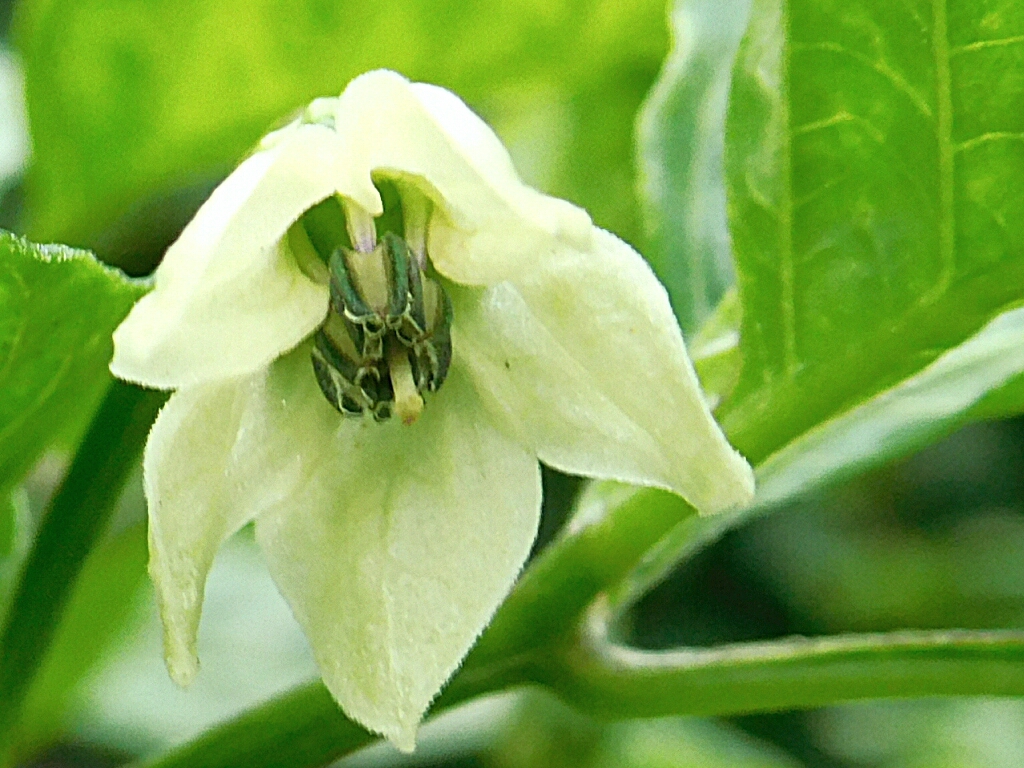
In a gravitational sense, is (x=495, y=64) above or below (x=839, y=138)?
below

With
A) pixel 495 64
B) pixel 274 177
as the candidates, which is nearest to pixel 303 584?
pixel 274 177

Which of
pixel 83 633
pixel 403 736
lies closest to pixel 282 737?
pixel 403 736

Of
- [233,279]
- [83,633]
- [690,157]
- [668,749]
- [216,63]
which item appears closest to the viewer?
[233,279]

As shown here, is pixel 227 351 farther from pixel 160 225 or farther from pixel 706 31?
pixel 160 225

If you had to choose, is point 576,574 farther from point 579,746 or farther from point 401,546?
point 579,746

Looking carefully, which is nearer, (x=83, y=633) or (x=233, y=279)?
(x=233, y=279)

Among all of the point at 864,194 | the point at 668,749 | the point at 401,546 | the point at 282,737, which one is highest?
the point at 864,194
